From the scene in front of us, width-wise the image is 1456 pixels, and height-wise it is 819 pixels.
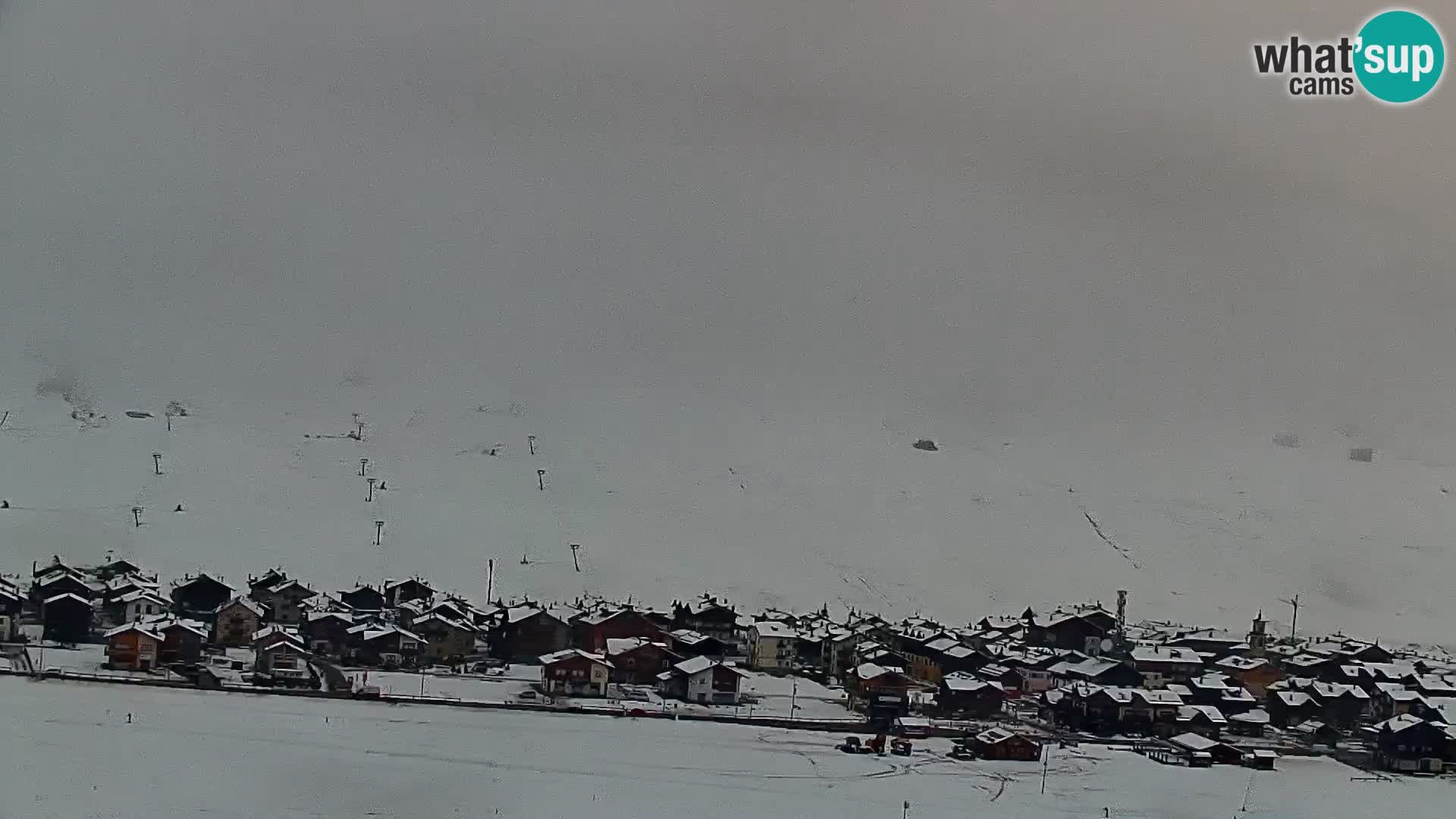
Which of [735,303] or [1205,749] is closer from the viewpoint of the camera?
[1205,749]

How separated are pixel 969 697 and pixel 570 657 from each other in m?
0.85

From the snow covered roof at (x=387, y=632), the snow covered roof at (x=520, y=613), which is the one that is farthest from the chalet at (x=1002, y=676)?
the snow covered roof at (x=387, y=632)

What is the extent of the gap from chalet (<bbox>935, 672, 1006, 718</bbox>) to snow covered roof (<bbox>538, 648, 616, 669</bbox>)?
705 millimetres

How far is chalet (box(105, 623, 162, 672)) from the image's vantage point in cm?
250

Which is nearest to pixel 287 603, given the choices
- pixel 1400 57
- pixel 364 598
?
pixel 364 598

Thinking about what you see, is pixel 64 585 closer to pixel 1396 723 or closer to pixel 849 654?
pixel 849 654

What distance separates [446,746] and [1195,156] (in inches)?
81.0

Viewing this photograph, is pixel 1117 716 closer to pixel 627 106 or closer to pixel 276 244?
pixel 627 106

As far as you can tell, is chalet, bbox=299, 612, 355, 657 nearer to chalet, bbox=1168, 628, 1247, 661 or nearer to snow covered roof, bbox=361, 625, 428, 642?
snow covered roof, bbox=361, 625, 428, 642

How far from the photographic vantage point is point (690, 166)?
2.59m

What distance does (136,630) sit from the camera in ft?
8.21

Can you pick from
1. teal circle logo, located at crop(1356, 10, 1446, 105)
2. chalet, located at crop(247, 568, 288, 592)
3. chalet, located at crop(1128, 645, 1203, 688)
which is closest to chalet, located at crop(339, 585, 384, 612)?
chalet, located at crop(247, 568, 288, 592)

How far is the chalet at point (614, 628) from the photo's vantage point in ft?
8.21

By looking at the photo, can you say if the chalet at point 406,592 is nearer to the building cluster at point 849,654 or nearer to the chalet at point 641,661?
the building cluster at point 849,654
